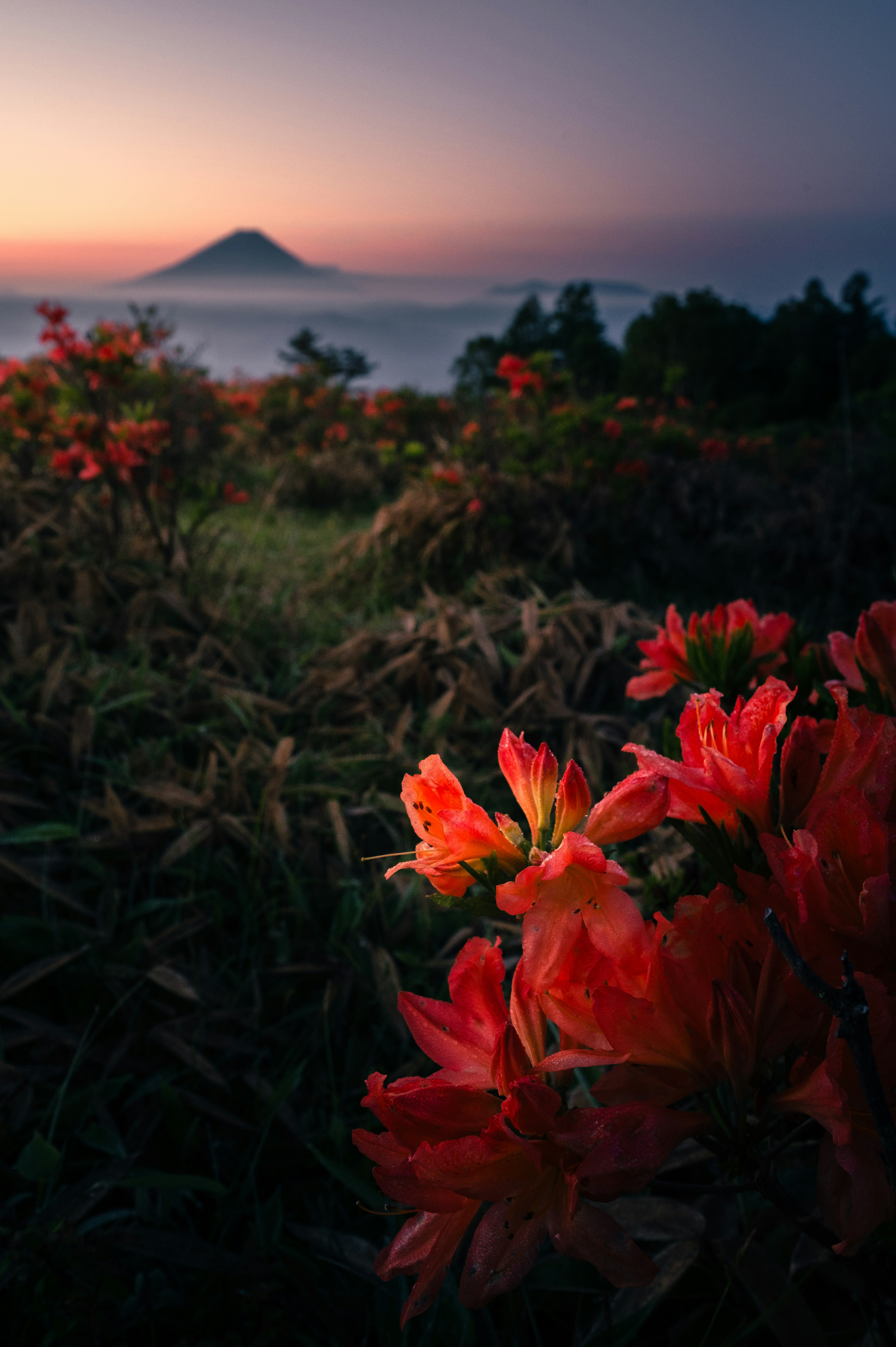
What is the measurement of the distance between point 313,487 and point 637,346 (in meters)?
19.5

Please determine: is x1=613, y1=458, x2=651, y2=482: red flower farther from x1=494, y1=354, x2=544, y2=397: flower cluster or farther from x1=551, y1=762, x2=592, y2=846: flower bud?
x1=551, y1=762, x2=592, y2=846: flower bud

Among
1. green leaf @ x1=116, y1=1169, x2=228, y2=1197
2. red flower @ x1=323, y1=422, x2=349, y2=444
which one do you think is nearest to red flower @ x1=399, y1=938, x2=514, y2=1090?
green leaf @ x1=116, y1=1169, x2=228, y2=1197

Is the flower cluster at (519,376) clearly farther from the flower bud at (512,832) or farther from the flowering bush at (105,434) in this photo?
the flower bud at (512,832)

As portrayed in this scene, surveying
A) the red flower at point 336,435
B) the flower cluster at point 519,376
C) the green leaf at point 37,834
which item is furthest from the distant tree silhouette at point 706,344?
the green leaf at point 37,834

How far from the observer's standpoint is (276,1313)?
91 centimetres

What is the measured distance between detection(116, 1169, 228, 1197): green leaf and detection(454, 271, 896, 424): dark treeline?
19.2 metres

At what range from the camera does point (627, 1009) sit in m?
0.51

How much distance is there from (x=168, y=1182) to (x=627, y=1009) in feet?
2.88

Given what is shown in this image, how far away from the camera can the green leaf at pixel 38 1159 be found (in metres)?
1.06

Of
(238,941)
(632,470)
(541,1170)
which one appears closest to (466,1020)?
(541,1170)

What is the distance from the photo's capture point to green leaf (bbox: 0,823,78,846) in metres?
1.73

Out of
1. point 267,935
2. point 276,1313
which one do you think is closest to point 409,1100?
point 276,1313

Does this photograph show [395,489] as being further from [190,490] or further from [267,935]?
[267,935]

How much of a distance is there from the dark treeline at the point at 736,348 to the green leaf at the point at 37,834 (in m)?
18.6
